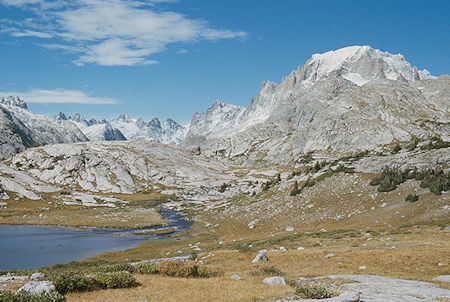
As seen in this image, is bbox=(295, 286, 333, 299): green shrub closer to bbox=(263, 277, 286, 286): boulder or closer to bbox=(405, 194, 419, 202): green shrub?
bbox=(263, 277, 286, 286): boulder

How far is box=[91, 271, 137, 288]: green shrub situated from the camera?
70.6ft

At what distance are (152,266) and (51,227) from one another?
9031 cm

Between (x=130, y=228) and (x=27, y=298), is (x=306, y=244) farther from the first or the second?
(x=130, y=228)

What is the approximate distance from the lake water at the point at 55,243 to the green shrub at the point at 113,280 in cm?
4797

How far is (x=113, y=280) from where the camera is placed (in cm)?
2183

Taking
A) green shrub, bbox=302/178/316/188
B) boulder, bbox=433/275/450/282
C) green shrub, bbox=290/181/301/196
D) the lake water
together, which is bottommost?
the lake water

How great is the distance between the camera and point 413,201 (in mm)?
60312

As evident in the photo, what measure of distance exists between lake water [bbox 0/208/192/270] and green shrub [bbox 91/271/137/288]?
1888 inches

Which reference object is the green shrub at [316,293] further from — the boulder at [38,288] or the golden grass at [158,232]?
the golden grass at [158,232]

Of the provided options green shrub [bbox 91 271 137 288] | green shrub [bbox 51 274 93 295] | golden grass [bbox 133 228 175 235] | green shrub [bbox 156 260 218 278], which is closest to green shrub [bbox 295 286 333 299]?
green shrub [bbox 156 260 218 278]

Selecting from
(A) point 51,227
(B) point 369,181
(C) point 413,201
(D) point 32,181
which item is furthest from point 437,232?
(D) point 32,181

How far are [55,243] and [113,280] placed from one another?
70.5 meters

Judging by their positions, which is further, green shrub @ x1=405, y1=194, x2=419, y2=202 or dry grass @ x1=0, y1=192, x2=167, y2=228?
dry grass @ x1=0, y1=192, x2=167, y2=228

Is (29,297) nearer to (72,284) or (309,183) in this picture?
(72,284)
